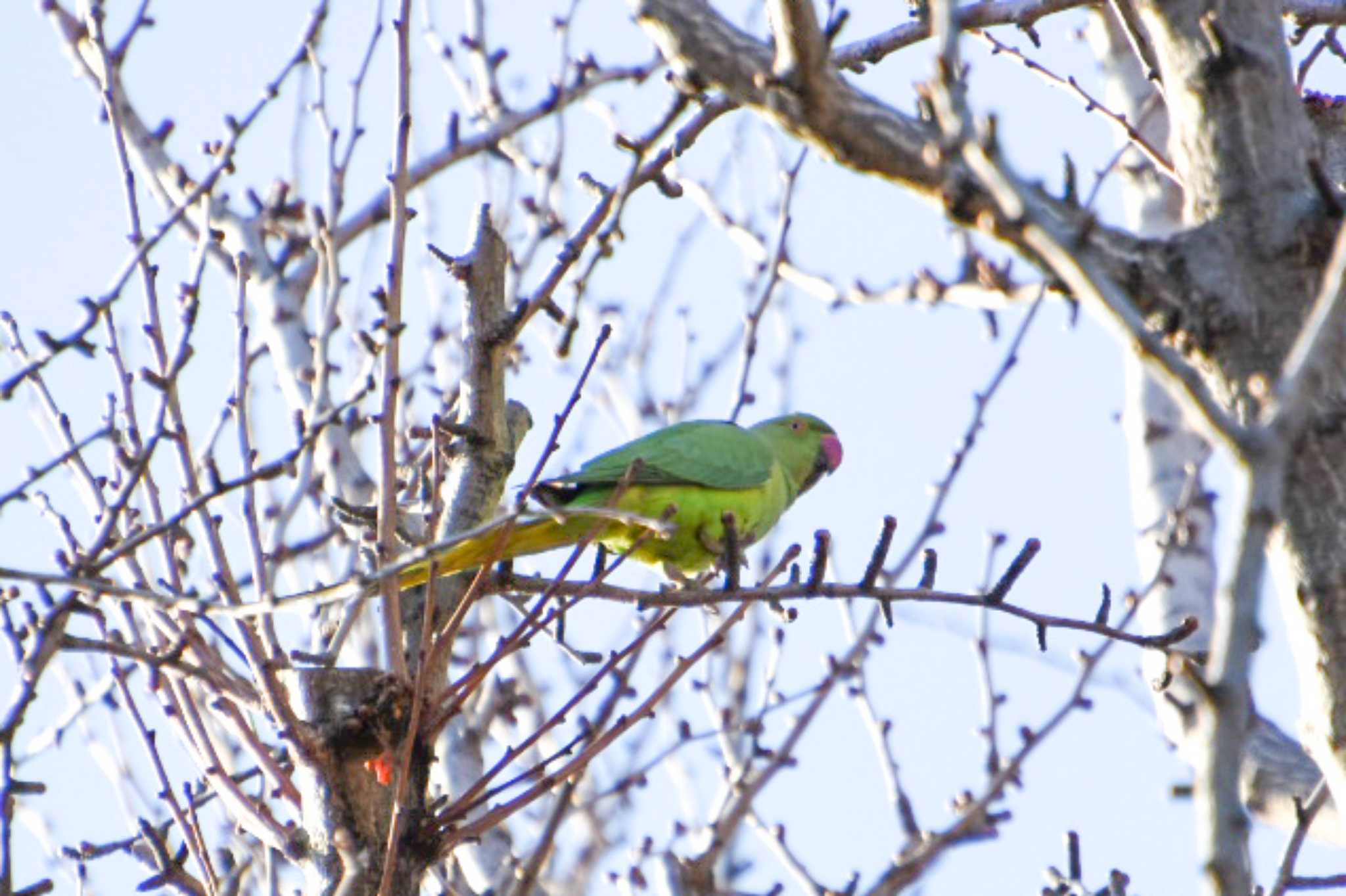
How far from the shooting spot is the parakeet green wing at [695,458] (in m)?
5.03

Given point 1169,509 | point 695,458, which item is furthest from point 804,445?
point 1169,509

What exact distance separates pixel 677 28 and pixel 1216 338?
35.5 inches

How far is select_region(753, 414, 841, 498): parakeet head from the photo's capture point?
6648mm

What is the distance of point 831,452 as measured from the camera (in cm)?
673

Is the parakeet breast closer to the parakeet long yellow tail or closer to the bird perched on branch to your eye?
the bird perched on branch

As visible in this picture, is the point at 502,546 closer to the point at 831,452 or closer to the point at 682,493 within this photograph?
the point at 682,493

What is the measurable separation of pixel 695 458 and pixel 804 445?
58.3 inches

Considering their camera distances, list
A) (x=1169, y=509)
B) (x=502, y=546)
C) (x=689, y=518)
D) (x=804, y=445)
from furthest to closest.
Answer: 1. (x=804, y=445)
2. (x=689, y=518)
3. (x=1169, y=509)
4. (x=502, y=546)

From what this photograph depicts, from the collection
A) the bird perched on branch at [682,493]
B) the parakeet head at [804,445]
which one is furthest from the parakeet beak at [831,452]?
the bird perched on branch at [682,493]

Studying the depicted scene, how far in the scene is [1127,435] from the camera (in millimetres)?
5184

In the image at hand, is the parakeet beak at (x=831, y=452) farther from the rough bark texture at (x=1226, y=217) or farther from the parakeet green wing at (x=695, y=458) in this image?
the rough bark texture at (x=1226, y=217)

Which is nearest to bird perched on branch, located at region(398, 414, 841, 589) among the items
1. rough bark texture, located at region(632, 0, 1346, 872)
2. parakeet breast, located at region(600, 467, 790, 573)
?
parakeet breast, located at region(600, 467, 790, 573)

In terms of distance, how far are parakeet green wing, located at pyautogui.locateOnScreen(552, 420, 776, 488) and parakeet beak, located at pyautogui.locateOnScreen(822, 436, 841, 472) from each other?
961 mm

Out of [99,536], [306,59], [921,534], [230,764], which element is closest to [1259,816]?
[921,534]
